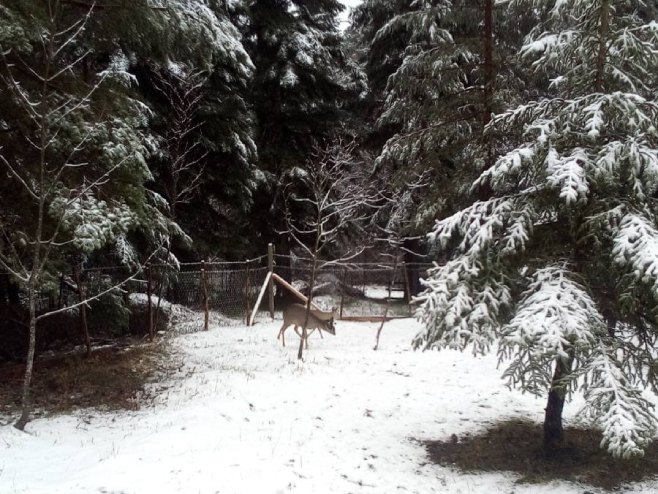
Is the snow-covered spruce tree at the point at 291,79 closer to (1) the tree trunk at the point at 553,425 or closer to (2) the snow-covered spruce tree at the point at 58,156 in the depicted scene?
(2) the snow-covered spruce tree at the point at 58,156

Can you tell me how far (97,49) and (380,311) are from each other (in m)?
11.4

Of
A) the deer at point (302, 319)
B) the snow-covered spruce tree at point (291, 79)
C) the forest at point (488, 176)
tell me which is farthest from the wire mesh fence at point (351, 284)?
the forest at point (488, 176)

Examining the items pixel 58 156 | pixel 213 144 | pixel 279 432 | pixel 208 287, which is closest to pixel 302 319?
pixel 208 287

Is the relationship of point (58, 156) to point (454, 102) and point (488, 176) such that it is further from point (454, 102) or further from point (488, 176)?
point (454, 102)

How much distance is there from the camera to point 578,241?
510 centimetres

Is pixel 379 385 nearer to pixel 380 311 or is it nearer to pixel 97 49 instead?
pixel 97 49

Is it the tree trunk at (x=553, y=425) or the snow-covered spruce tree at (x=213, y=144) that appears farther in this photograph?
the snow-covered spruce tree at (x=213, y=144)

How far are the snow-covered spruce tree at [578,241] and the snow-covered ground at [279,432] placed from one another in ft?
4.39

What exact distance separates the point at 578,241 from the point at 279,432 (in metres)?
3.89

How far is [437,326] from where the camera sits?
4.96m

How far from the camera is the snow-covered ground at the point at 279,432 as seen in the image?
4773 millimetres

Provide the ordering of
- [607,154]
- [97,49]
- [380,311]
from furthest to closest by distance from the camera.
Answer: [380,311] → [97,49] → [607,154]

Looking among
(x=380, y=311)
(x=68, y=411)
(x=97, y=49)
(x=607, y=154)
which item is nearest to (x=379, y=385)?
(x=68, y=411)

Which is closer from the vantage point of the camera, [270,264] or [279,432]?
[279,432]
